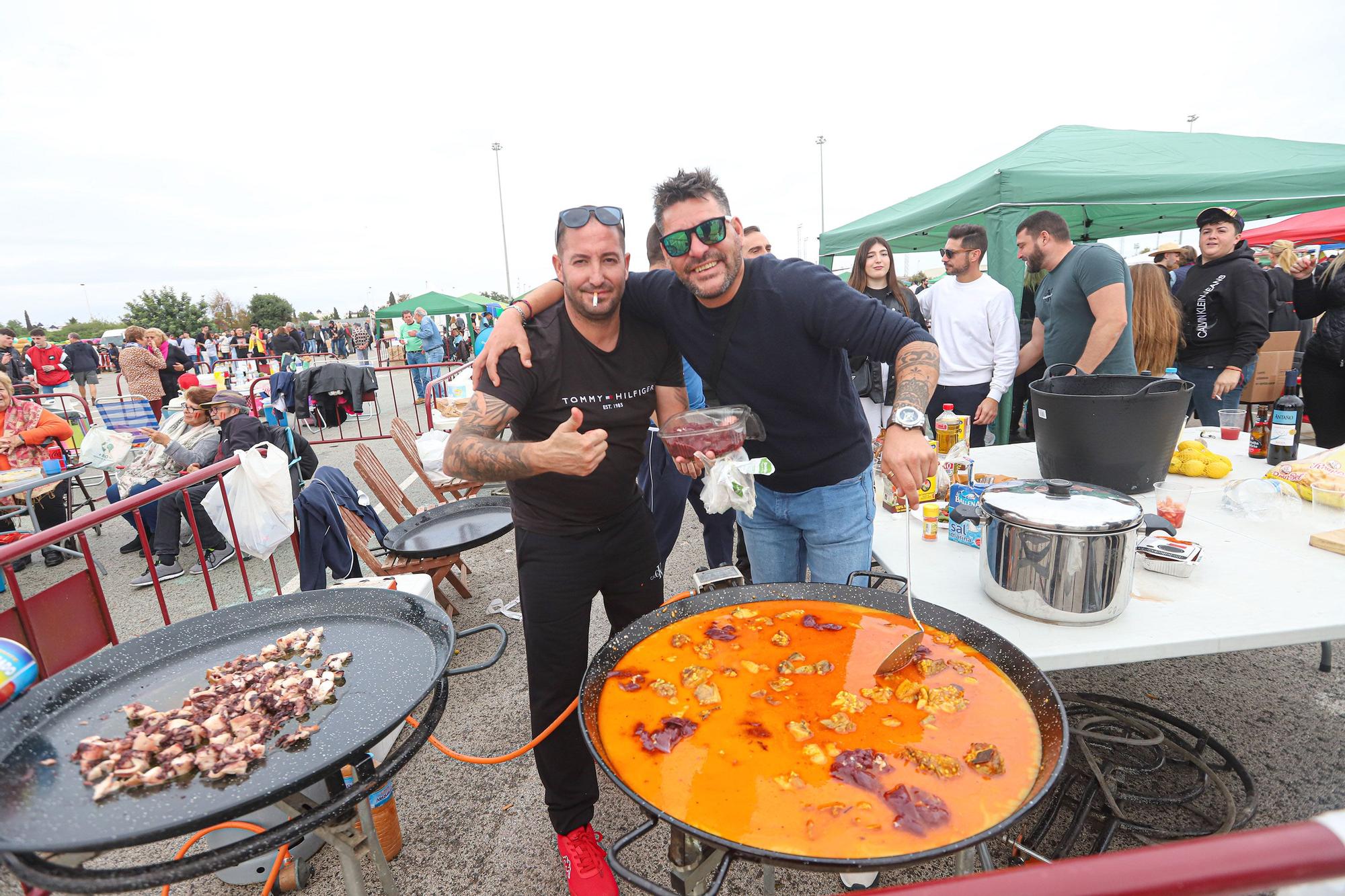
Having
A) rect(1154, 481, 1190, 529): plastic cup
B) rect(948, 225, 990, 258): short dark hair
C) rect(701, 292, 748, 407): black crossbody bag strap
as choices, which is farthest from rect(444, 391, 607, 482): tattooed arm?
rect(948, 225, 990, 258): short dark hair

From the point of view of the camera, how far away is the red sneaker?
2.33 meters

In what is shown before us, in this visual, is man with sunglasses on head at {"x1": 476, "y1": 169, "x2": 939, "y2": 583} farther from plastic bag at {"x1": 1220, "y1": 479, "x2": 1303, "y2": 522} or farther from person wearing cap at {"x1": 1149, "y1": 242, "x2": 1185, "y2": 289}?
person wearing cap at {"x1": 1149, "y1": 242, "x2": 1185, "y2": 289}

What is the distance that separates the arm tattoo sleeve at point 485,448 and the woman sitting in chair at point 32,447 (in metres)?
6.86

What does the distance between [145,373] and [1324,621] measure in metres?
14.2

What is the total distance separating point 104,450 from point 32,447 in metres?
1.07

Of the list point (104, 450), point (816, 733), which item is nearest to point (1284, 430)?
point (816, 733)

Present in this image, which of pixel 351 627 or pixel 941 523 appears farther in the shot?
pixel 941 523

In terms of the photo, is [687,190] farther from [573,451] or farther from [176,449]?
[176,449]

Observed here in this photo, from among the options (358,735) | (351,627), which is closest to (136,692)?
(351,627)

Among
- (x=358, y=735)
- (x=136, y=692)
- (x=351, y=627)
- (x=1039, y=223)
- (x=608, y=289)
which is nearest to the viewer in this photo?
(x=358, y=735)

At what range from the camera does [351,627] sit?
81.7 inches

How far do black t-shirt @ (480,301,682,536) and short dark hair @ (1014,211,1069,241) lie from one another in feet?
11.9

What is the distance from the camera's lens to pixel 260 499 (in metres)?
4.15

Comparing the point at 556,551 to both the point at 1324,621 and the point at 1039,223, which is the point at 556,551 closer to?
the point at 1324,621
